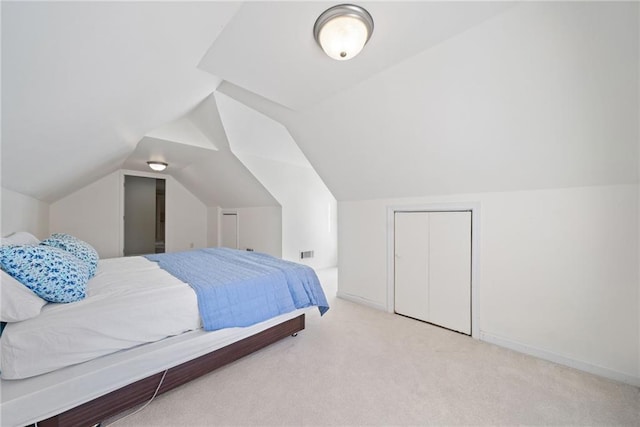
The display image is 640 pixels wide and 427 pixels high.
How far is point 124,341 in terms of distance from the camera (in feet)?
4.70

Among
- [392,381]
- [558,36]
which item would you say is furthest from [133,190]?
[558,36]

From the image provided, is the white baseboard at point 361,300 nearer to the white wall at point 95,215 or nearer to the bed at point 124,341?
the bed at point 124,341

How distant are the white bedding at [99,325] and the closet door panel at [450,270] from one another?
7.59 feet

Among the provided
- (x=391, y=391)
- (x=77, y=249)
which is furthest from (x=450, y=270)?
(x=77, y=249)

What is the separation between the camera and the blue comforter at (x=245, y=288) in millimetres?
1796

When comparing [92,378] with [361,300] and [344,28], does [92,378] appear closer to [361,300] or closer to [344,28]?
[344,28]

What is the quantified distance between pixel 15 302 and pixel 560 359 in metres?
3.56

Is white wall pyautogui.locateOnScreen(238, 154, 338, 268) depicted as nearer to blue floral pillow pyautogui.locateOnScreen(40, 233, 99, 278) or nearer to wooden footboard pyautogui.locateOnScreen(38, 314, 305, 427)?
blue floral pillow pyautogui.locateOnScreen(40, 233, 99, 278)

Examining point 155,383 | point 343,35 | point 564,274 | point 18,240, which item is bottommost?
point 155,383

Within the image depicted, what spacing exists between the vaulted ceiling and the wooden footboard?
5.12 ft

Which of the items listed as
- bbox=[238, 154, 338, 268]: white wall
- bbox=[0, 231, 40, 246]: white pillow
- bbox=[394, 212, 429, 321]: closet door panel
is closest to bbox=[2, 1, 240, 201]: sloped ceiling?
bbox=[0, 231, 40, 246]: white pillow

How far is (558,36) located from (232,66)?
1977 millimetres

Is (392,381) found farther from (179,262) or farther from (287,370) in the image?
(179,262)

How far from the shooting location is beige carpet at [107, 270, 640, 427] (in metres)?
1.41
